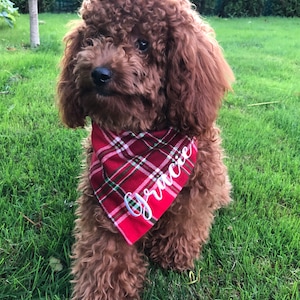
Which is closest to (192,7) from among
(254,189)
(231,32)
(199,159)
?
(199,159)

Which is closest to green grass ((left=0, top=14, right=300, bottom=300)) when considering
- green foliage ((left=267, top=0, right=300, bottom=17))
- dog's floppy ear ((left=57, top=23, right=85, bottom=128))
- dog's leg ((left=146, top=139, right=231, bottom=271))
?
dog's leg ((left=146, top=139, right=231, bottom=271))

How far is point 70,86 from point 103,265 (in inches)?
36.2

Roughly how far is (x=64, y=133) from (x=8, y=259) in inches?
59.1

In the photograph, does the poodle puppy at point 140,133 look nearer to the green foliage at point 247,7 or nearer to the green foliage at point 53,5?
the green foliage at point 53,5

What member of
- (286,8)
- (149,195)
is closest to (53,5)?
(286,8)

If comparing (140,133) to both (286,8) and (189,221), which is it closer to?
(189,221)

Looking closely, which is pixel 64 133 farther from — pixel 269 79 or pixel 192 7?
pixel 269 79

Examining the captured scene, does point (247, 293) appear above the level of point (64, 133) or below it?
above

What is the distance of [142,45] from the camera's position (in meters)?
1.95

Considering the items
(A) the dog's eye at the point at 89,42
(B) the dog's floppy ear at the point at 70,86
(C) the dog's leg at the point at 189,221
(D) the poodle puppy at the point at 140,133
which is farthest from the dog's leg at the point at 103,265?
(A) the dog's eye at the point at 89,42

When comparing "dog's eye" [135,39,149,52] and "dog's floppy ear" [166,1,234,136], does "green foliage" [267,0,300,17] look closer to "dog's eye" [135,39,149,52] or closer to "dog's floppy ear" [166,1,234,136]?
"dog's floppy ear" [166,1,234,136]

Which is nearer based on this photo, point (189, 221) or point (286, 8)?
point (189, 221)

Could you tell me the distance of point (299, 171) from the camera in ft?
10.8

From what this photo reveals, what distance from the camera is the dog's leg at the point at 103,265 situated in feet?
7.01
